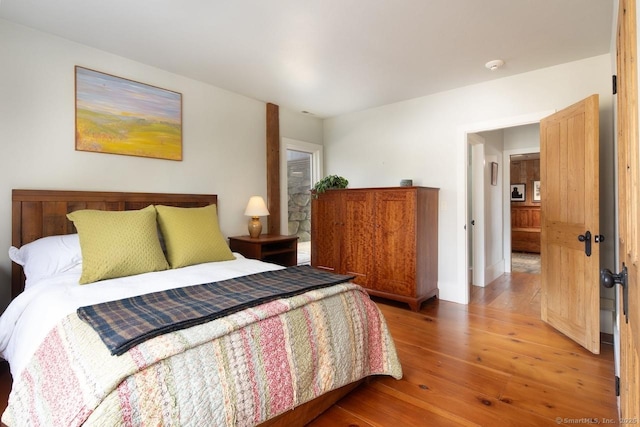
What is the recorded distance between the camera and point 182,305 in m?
1.52

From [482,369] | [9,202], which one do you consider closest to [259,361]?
[482,369]

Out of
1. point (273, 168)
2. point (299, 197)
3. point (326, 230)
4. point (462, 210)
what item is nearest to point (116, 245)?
point (273, 168)

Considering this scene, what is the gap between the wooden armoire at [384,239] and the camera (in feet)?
11.2

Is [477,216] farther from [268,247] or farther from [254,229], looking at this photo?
[254,229]

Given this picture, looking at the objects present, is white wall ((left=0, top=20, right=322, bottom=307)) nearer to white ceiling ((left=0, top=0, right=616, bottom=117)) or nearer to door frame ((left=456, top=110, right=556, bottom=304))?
white ceiling ((left=0, top=0, right=616, bottom=117))

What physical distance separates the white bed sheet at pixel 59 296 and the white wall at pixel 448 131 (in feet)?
7.96

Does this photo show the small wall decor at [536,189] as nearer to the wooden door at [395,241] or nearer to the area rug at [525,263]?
the area rug at [525,263]

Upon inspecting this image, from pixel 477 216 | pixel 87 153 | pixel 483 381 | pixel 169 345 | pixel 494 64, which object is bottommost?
pixel 483 381

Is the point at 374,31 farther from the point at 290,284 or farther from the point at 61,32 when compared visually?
the point at 61,32

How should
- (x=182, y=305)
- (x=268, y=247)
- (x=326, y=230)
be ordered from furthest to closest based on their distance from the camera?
(x=326, y=230)
(x=268, y=247)
(x=182, y=305)

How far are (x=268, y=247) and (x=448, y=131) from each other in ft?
8.12

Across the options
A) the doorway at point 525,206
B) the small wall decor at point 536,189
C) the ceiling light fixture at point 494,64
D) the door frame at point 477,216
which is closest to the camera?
the ceiling light fixture at point 494,64

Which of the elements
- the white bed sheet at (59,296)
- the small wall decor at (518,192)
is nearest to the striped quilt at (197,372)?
the white bed sheet at (59,296)

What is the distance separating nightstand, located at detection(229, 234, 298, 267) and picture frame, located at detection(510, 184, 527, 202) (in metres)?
6.48
